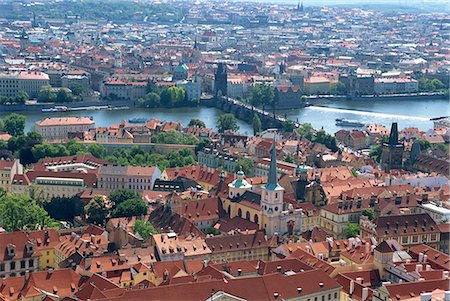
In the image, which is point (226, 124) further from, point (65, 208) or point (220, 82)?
point (65, 208)

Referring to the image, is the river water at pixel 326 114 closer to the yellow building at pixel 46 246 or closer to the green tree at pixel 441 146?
the green tree at pixel 441 146

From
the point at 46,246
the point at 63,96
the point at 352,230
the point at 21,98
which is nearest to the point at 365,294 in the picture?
the point at 352,230

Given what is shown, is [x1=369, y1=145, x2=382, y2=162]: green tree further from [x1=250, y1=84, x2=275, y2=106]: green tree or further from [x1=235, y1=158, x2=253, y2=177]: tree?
[x1=250, y1=84, x2=275, y2=106]: green tree

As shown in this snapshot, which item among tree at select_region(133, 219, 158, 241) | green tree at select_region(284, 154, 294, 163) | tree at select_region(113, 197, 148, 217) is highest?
tree at select_region(133, 219, 158, 241)

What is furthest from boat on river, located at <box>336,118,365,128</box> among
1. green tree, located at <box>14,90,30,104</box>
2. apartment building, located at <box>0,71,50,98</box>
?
apartment building, located at <box>0,71,50,98</box>

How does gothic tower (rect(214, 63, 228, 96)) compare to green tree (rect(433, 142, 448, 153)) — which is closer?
green tree (rect(433, 142, 448, 153))

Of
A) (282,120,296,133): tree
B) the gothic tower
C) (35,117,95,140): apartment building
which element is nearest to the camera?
(35,117,95,140): apartment building

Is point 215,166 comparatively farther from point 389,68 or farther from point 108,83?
point 389,68

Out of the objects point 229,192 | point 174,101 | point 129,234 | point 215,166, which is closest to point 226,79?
point 174,101
